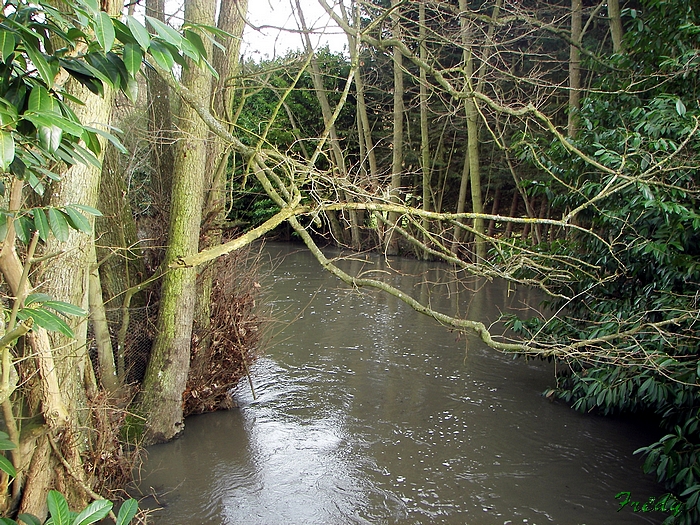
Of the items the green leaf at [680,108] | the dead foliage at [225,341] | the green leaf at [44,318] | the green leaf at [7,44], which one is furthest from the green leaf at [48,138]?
the green leaf at [680,108]

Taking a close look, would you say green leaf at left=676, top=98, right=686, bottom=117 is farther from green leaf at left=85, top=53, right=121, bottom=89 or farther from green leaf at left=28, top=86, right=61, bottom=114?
green leaf at left=28, top=86, right=61, bottom=114

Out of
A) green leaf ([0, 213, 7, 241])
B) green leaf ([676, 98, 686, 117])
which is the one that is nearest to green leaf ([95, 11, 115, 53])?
green leaf ([0, 213, 7, 241])

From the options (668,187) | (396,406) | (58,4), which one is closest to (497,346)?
(668,187)

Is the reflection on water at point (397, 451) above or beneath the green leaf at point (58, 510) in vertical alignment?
beneath

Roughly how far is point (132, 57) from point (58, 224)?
1.79ft

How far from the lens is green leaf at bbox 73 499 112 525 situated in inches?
64.0

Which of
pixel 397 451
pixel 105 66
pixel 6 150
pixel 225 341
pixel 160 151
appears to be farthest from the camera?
pixel 225 341

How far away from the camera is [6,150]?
1.15 metres

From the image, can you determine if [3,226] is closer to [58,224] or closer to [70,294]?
[58,224]

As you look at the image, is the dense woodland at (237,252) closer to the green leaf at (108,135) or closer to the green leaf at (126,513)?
the green leaf at (108,135)

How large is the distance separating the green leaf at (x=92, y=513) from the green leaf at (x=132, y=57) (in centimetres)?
125

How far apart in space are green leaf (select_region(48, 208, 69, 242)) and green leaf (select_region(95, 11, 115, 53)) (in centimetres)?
59

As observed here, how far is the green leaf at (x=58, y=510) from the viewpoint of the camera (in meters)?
1.62

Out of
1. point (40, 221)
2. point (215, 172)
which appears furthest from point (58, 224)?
point (215, 172)
